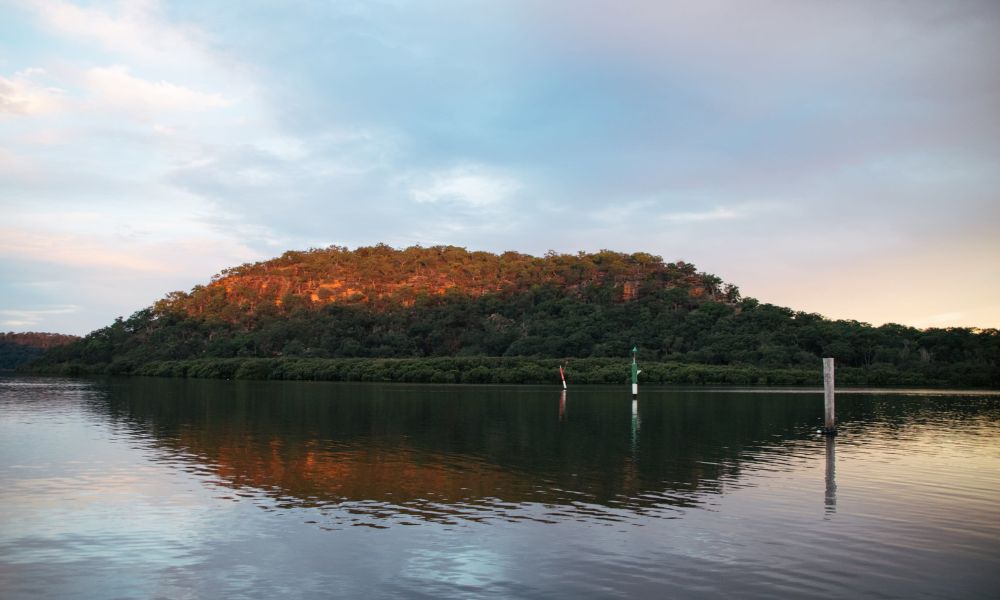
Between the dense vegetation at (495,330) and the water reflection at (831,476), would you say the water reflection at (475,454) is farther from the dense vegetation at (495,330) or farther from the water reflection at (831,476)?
the dense vegetation at (495,330)

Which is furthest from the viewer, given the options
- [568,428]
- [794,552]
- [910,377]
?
[910,377]

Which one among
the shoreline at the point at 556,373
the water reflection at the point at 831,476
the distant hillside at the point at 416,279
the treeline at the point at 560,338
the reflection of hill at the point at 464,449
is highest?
the distant hillside at the point at 416,279

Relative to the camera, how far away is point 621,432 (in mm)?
34188

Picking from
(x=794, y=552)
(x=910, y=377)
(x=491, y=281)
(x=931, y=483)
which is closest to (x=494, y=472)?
(x=794, y=552)

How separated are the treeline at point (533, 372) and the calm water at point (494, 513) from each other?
195 feet

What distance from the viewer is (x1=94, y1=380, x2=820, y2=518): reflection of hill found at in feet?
61.9

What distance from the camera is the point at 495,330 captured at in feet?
426

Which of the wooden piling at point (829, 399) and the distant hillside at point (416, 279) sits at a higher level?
the distant hillside at point (416, 279)

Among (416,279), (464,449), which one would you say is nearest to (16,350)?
(416,279)

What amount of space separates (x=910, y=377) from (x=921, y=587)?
306 feet

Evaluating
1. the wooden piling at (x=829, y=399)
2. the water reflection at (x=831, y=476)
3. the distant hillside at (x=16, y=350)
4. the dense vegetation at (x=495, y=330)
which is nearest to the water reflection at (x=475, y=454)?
the water reflection at (x=831, y=476)

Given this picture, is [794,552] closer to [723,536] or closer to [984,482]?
[723,536]

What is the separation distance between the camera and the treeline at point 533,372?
307ft

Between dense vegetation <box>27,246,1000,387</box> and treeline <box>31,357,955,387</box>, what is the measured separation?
26 centimetres
